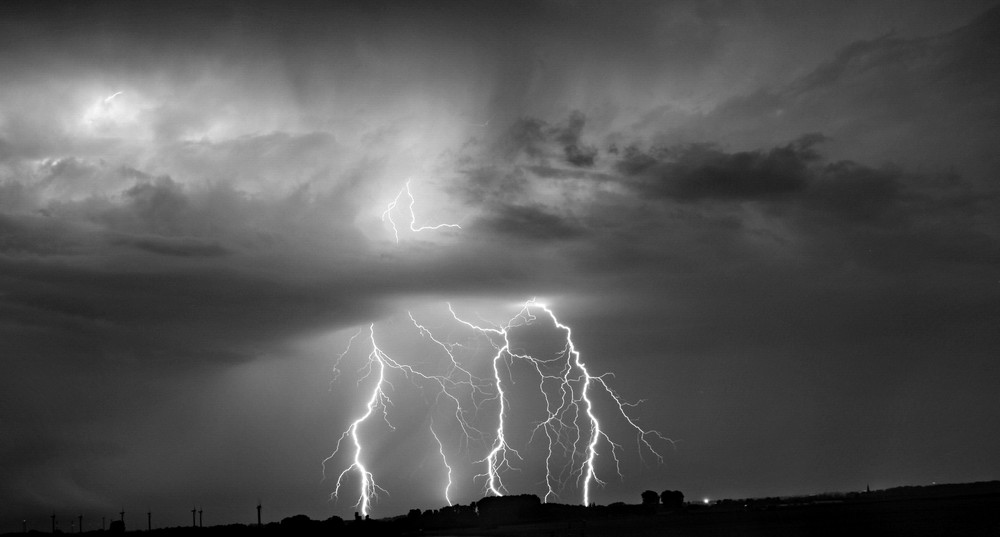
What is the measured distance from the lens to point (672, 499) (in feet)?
532

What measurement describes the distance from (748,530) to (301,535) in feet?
171

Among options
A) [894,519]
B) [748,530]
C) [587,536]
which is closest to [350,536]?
[587,536]

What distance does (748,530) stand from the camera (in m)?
66.2

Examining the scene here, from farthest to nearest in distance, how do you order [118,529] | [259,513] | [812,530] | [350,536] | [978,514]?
[259,513], [118,529], [350,536], [978,514], [812,530]

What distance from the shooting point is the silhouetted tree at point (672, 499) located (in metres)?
161

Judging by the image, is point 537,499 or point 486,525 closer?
point 486,525

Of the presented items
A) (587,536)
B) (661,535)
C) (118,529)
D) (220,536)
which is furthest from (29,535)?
(661,535)

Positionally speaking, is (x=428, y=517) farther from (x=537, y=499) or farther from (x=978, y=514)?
(x=978, y=514)

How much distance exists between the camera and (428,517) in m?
132

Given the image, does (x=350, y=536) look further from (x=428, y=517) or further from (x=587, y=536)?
(x=428, y=517)

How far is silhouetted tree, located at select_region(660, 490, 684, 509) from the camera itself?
161375mm

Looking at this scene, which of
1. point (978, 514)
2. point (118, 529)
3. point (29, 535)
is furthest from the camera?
point (118, 529)

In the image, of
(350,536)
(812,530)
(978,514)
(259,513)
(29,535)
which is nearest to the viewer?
(812,530)

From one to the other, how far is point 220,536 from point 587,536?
44.0 metres
